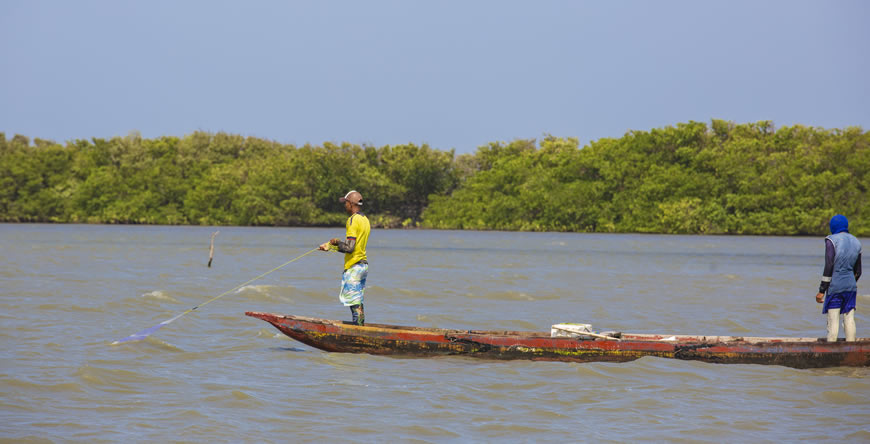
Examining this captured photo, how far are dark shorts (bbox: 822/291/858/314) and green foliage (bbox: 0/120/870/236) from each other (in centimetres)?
8600

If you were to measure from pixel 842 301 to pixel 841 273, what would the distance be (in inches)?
20.2

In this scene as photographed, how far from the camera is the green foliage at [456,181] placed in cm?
9862

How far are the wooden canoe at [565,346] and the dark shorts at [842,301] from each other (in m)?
0.49

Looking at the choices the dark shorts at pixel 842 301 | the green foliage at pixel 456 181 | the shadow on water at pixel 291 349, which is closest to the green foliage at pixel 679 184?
the green foliage at pixel 456 181

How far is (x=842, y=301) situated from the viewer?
13570mm

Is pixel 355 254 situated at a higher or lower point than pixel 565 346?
higher

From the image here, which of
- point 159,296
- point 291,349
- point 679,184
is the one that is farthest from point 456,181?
point 291,349

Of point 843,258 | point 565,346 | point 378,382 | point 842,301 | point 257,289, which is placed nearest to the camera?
point 378,382

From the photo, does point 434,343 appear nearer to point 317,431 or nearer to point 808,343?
A: point 317,431

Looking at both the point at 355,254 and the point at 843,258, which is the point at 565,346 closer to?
the point at 355,254

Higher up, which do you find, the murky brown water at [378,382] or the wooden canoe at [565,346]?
the wooden canoe at [565,346]

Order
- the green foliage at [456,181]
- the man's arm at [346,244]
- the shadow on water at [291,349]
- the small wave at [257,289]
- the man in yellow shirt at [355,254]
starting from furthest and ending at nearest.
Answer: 1. the green foliage at [456,181]
2. the small wave at [257,289]
3. the shadow on water at [291,349]
4. the man in yellow shirt at [355,254]
5. the man's arm at [346,244]

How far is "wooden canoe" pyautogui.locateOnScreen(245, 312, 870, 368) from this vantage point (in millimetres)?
13758

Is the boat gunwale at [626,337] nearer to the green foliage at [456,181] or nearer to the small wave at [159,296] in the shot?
the small wave at [159,296]
